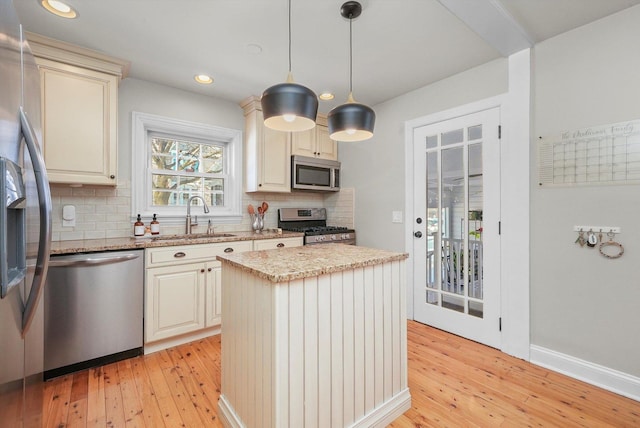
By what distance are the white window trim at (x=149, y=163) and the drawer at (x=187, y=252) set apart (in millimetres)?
625

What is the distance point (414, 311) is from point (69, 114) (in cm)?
351

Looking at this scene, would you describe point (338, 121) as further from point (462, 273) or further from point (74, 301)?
point (74, 301)

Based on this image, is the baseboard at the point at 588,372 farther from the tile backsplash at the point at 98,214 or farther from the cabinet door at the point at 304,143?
the tile backsplash at the point at 98,214

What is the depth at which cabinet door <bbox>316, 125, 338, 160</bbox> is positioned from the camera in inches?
148

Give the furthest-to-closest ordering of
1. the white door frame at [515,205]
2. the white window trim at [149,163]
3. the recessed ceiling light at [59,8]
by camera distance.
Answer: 1. the white window trim at [149,163]
2. the white door frame at [515,205]
3. the recessed ceiling light at [59,8]

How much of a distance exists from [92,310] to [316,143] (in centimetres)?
278

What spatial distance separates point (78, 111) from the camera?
2264mm

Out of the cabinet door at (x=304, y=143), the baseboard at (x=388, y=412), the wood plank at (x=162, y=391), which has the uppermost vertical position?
the cabinet door at (x=304, y=143)

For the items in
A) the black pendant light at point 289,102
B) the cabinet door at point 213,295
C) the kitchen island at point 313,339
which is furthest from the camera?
the cabinet door at point 213,295

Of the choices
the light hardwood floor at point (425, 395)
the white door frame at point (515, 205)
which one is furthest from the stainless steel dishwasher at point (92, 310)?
the white door frame at point (515, 205)

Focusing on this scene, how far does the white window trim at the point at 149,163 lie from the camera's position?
2.79 meters

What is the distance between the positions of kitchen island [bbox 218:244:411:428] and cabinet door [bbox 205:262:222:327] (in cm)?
111

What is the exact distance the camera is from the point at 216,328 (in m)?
2.79

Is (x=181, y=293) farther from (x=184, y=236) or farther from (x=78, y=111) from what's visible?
(x=78, y=111)
